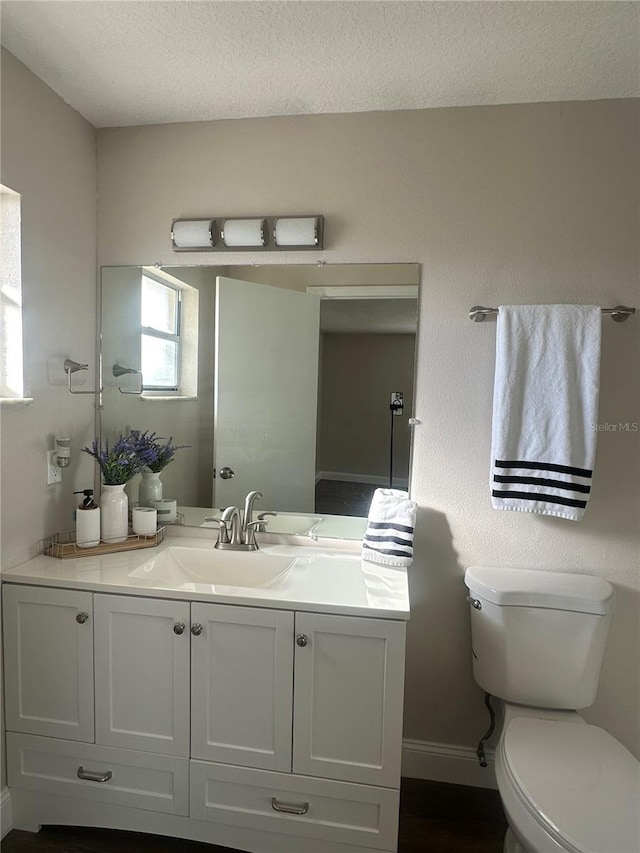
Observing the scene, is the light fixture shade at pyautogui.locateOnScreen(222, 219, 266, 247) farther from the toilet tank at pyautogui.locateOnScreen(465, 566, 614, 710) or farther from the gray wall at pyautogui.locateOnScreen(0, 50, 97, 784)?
the toilet tank at pyautogui.locateOnScreen(465, 566, 614, 710)

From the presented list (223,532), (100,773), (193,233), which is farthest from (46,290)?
(100,773)

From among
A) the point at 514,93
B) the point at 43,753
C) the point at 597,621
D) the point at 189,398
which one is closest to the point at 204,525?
the point at 189,398

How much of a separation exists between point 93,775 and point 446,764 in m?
1.23

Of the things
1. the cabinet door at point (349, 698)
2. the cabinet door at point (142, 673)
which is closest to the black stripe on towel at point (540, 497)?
the cabinet door at point (349, 698)

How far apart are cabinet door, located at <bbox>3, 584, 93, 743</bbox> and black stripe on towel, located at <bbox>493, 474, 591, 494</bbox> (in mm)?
1352

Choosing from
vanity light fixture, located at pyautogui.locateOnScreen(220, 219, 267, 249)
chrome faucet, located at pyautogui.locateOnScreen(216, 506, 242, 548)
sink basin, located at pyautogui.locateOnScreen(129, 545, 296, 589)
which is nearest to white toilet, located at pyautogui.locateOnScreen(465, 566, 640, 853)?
sink basin, located at pyautogui.locateOnScreen(129, 545, 296, 589)

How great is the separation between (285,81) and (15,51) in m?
0.81

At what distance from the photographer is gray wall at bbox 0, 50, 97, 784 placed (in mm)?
1587

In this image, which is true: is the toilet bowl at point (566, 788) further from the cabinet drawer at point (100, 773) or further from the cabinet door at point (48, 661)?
the cabinet door at point (48, 661)

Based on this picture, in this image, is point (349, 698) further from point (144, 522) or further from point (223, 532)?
point (144, 522)

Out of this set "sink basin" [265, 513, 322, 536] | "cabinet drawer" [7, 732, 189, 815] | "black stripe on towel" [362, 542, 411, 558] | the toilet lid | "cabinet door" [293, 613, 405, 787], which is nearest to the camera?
the toilet lid

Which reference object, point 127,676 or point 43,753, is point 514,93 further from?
point 43,753

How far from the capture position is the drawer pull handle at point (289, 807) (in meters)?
1.46

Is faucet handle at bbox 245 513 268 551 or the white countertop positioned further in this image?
faucet handle at bbox 245 513 268 551
